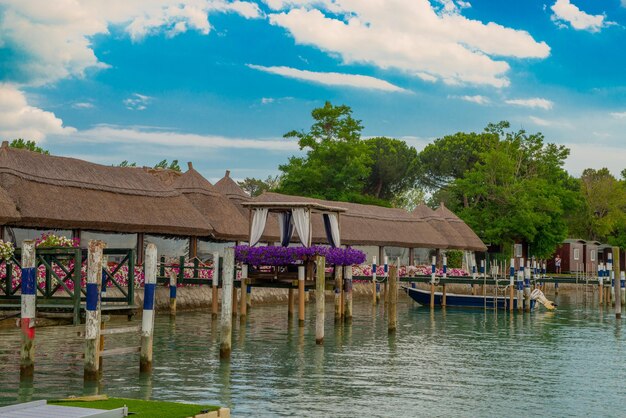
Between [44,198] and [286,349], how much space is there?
46.0ft

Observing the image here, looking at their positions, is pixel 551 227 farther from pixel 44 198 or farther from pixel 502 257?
pixel 44 198

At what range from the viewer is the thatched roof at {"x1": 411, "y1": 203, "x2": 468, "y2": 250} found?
56.3 metres

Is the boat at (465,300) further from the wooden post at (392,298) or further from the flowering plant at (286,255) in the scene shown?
the flowering plant at (286,255)

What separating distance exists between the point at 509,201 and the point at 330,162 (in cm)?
1439

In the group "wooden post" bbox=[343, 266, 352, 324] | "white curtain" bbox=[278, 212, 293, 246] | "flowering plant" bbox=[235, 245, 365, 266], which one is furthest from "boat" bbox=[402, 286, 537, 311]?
"flowering plant" bbox=[235, 245, 365, 266]

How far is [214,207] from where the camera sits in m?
40.9

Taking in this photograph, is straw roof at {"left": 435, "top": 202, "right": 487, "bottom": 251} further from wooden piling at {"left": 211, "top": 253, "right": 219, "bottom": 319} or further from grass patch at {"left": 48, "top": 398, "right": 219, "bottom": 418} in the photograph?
grass patch at {"left": 48, "top": 398, "right": 219, "bottom": 418}

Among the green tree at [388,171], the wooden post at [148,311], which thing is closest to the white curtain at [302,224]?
the wooden post at [148,311]

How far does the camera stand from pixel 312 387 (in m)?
16.8

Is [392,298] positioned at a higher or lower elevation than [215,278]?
lower

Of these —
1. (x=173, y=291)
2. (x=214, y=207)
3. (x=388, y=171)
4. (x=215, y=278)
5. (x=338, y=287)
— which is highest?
(x=388, y=171)

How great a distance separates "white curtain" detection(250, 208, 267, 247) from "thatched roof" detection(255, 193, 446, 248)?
1617cm

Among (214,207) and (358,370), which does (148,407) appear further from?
(214,207)

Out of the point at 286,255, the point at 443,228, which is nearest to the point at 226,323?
the point at 286,255
